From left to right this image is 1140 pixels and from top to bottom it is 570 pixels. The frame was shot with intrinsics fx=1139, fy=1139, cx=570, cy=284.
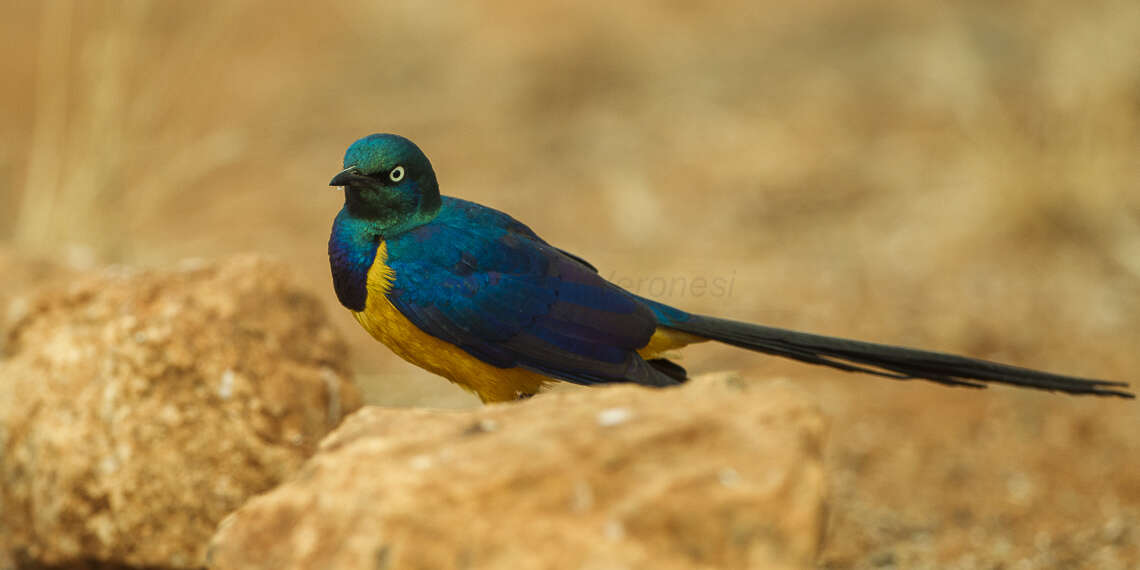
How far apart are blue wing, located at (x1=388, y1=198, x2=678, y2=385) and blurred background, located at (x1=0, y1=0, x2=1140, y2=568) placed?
1909 millimetres

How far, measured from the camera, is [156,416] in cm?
410

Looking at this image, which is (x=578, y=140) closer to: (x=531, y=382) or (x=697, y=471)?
(x=531, y=382)


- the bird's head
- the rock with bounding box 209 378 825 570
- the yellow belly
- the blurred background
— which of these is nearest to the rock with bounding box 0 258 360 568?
the yellow belly

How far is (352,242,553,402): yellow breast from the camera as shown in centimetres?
366

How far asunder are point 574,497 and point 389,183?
161cm

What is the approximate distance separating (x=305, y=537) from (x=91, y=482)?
1.90 metres

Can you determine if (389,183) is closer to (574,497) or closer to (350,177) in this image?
(350,177)

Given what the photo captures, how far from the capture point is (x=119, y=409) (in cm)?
410

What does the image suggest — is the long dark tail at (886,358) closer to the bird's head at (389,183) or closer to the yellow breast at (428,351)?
the yellow breast at (428,351)

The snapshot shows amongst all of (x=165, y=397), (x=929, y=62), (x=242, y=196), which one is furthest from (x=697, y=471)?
(x=929, y=62)

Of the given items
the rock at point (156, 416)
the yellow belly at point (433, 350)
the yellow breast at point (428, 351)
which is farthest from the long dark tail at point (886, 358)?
the rock at point (156, 416)

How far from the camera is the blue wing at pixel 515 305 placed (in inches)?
144

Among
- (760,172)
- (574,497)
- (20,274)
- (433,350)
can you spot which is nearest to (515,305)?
(433,350)

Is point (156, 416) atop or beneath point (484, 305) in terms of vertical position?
beneath
